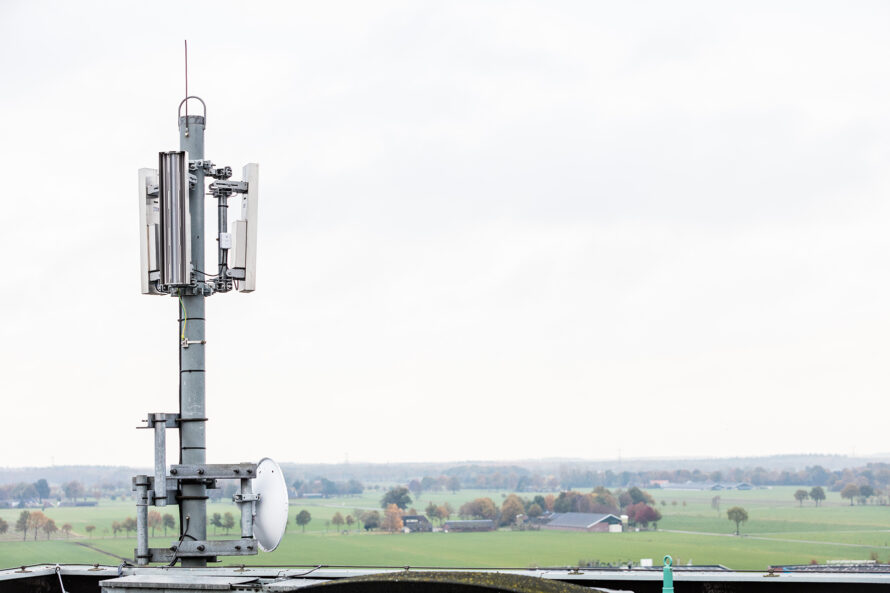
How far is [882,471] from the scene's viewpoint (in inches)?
7849

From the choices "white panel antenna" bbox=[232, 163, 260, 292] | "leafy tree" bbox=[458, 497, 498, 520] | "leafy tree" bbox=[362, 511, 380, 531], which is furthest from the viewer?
"leafy tree" bbox=[458, 497, 498, 520]

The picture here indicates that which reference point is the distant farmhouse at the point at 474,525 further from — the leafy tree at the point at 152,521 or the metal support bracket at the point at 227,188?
the metal support bracket at the point at 227,188

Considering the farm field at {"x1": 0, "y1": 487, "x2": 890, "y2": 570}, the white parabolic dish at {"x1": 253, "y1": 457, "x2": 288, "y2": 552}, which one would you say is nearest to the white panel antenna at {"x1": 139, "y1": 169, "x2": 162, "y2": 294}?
the white parabolic dish at {"x1": 253, "y1": 457, "x2": 288, "y2": 552}

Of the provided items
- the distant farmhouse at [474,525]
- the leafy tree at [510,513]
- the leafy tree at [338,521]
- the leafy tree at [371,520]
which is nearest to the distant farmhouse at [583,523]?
the leafy tree at [510,513]

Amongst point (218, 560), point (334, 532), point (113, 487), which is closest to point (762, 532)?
point (334, 532)

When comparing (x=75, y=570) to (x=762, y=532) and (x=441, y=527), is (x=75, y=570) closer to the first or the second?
(x=441, y=527)

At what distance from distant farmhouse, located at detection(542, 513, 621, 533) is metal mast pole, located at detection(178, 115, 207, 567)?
134 m

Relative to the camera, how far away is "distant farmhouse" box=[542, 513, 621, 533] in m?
146

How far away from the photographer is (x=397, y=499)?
537 ft

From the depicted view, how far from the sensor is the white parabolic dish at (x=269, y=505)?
10.0 metres

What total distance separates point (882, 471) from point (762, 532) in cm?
4170

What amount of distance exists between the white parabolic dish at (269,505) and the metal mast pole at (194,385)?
562 millimetres

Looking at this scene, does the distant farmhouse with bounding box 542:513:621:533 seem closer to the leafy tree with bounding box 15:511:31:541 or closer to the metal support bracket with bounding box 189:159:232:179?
the leafy tree with bounding box 15:511:31:541

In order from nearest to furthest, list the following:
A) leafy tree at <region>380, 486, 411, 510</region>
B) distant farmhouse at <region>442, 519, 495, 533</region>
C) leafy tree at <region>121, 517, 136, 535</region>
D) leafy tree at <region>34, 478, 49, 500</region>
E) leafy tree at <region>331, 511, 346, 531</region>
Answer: leafy tree at <region>121, 517, 136, 535</region> → leafy tree at <region>34, 478, 49, 500</region> → leafy tree at <region>331, 511, 346, 531</region> → distant farmhouse at <region>442, 519, 495, 533</region> → leafy tree at <region>380, 486, 411, 510</region>
